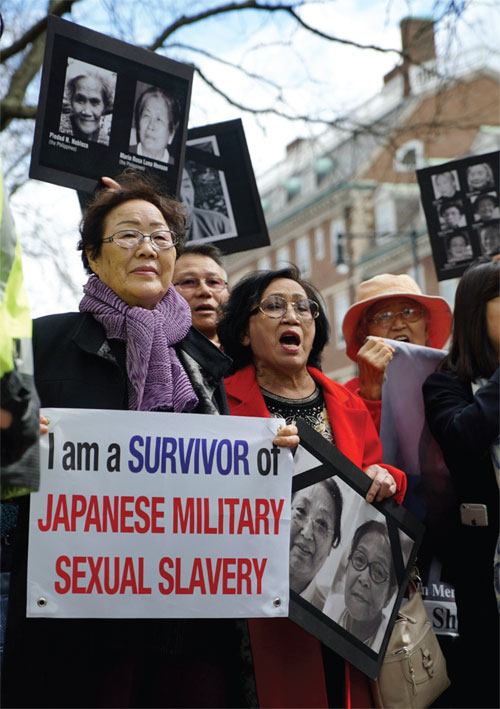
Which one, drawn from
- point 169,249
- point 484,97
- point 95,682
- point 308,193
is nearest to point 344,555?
point 95,682

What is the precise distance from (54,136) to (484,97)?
38001 mm

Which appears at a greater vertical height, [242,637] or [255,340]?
[255,340]

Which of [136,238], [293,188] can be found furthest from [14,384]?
[293,188]

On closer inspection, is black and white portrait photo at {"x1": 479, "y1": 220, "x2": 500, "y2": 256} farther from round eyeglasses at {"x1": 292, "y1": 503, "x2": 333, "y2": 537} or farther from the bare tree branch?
the bare tree branch

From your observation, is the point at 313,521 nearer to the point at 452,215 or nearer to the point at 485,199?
the point at 452,215

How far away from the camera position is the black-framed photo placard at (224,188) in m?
4.71

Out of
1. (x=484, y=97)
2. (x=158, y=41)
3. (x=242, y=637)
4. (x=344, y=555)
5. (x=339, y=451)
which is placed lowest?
(x=242, y=637)

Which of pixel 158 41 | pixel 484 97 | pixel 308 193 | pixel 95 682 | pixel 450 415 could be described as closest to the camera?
pixel 95 682

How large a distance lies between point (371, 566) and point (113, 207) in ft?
4.94

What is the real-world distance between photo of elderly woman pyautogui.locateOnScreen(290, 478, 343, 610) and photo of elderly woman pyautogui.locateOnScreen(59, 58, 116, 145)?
5.47ft

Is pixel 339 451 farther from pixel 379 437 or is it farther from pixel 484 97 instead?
pixel 484 97

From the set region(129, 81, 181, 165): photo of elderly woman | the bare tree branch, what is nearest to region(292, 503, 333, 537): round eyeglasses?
region(129, 81, 181, 165): photo of elderly woman

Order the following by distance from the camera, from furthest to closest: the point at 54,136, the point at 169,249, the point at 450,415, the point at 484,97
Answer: the point at 484,97
the point at 54,136
the point at 450,415
the point at 169,249

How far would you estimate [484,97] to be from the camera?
3906cm
